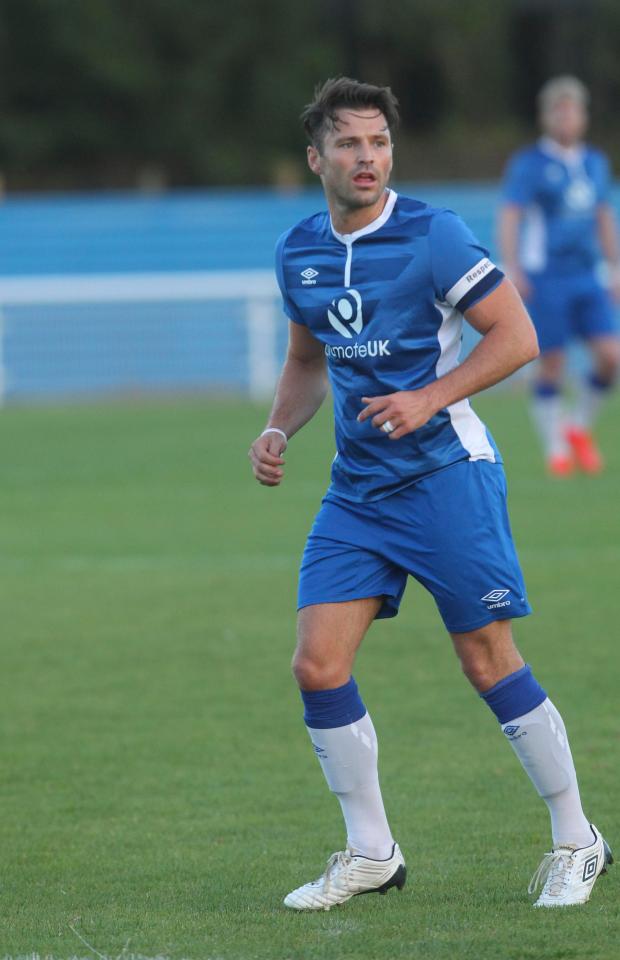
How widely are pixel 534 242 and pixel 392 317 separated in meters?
8.32

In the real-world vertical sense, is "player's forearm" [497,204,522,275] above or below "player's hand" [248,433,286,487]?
above

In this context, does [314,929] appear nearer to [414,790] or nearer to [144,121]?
[414,790]

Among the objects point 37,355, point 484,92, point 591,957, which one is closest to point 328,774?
Answer: point 591,957

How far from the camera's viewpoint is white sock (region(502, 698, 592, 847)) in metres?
4.58

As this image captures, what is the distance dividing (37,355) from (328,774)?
20.3 metres

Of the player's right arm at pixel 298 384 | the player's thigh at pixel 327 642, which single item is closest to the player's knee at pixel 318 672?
the player's thigh at pixel 327 642

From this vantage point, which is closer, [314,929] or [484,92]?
[314,929]

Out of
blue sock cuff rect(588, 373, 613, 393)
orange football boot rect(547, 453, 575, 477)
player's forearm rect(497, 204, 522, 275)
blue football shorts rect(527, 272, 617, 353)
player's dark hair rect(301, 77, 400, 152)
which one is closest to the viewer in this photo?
player's dark hair rect(301, 77, 400, 152)

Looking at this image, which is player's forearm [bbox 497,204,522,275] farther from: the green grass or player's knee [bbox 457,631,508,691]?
player's knee [bbox 457,631,508,691]

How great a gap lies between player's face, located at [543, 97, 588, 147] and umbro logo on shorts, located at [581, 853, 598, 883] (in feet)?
27.3

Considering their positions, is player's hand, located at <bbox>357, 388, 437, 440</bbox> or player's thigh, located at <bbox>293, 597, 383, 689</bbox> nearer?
player's hand, located at <bbox>357, 388, 437, 440</bbox>

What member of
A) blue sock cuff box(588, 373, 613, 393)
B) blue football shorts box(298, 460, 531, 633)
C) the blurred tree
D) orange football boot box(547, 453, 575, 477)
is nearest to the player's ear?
blue football shorts box(298, 460, 531, 633)

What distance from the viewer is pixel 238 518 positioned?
12289mm

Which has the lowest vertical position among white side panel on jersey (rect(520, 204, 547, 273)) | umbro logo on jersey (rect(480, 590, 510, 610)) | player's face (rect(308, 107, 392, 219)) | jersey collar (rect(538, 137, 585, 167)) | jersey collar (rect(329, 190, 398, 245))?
umbro logo on jersey (rect(480, 590, 510, 610))
